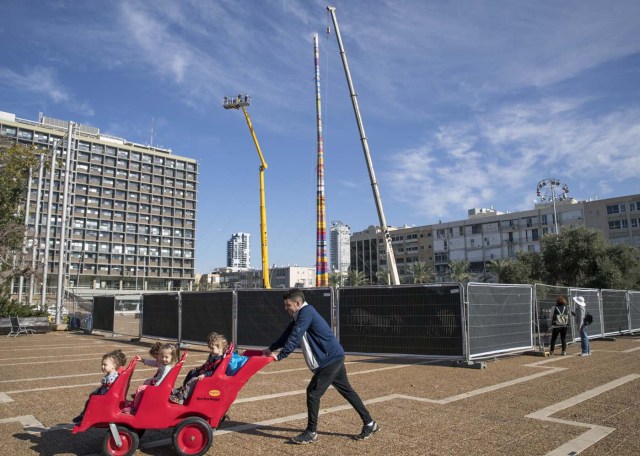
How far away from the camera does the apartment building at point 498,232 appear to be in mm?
76887

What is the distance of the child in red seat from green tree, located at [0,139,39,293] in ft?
72.3

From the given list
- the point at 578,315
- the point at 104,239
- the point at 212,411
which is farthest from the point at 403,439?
the point at 104,239

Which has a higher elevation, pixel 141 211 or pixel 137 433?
pixel 141 211

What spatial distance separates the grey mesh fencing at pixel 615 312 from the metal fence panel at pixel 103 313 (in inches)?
779

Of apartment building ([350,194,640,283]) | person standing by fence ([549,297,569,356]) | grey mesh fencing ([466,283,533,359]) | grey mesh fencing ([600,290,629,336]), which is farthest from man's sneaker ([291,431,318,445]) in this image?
apartment building ([350,194,640,283])

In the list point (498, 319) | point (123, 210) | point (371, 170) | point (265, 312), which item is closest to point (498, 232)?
point (371, 170)

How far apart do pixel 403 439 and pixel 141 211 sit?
4174 inches

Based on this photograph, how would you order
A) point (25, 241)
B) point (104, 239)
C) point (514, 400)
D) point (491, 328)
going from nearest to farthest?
1. point (514, 400)
2. point (491, 328)
3. point (25, 241)
4. point (104, 239)

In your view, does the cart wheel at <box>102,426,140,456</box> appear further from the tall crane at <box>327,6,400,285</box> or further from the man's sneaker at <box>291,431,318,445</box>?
the tall crane at <box>327,6,400,285</box>

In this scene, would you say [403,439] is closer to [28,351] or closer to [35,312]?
[28,351]

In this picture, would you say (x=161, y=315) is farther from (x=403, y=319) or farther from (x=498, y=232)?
(x=498, y=232)

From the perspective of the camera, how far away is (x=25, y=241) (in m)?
28.1

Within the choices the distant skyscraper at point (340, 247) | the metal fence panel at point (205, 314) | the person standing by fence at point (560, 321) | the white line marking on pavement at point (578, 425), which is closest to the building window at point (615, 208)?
the person standing by fence at point (560, 321)

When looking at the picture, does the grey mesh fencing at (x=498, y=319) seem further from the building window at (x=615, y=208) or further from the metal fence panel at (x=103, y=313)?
the building window at (x=615, y=208)
